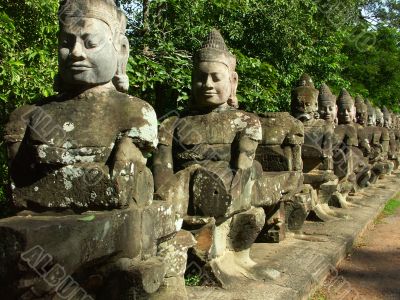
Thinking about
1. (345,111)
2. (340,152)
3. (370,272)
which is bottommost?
(370,272)

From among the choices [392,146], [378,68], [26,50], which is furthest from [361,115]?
[378,68]

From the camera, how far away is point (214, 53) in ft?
13.8

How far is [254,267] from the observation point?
4.21 meters

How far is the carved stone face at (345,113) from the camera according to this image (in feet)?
33.6

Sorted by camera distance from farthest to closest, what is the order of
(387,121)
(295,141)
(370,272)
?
1. (387,121)
2. (370,272)
3. (295,141)

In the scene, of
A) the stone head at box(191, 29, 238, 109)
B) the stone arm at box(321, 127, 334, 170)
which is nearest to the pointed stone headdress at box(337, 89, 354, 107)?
the stone arm at box(321, 127, 334, 170)

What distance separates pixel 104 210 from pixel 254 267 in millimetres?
1982

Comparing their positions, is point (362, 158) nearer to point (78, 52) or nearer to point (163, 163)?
point (163, 163)

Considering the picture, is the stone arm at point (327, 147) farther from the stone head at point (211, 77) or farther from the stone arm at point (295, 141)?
the stone head at point (211, 77)

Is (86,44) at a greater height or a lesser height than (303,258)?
greater

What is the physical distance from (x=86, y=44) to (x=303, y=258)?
302 cm

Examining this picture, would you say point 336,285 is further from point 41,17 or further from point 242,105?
point 242,105

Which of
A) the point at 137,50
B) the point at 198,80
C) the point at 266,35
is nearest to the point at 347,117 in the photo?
the point at 266,35

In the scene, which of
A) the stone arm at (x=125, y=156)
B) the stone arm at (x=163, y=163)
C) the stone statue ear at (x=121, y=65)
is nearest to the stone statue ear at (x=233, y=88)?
the stone arm at (x=163, y=163)
